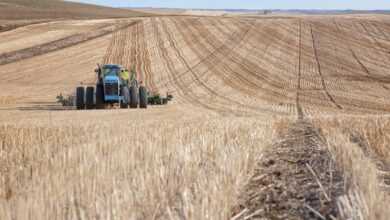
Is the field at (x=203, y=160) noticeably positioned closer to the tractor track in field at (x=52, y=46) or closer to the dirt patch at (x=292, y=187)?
the dirt patch at (x=292, y=187)

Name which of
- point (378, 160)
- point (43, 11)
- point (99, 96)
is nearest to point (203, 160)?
Answer: point (378, 160)

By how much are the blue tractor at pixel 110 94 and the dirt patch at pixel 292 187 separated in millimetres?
15727

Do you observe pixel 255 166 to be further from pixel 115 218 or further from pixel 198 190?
pixel 115 218

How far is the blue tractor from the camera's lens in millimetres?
26375

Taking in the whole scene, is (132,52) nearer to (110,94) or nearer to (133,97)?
(133,97)

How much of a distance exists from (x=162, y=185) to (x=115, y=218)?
4.46 ft

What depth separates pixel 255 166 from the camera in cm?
898

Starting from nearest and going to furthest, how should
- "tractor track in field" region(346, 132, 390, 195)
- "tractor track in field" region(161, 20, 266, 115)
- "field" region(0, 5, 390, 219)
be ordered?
"field" region(0, 5, 390, 219), "tractor track in field" region(346, 132, 390, 195), "tractor track in field" region(161, 20, 266, 115)

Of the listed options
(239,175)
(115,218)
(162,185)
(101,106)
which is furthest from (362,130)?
(101,106)

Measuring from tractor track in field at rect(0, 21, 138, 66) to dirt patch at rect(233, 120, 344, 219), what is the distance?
125ft

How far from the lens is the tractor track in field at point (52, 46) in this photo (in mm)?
47094

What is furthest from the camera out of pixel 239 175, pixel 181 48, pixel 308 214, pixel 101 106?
pixel 181 48

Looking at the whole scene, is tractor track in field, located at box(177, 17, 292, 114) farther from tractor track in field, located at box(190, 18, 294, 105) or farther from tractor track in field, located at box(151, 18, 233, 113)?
tractor track in field, located at box(151, 18, 233, 113)

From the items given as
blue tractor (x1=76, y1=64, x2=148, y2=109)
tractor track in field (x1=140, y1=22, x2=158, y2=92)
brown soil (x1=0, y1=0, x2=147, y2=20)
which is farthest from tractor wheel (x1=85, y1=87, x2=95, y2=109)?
brown soil (x1=0, y1=0, x2=147, y2=20)
